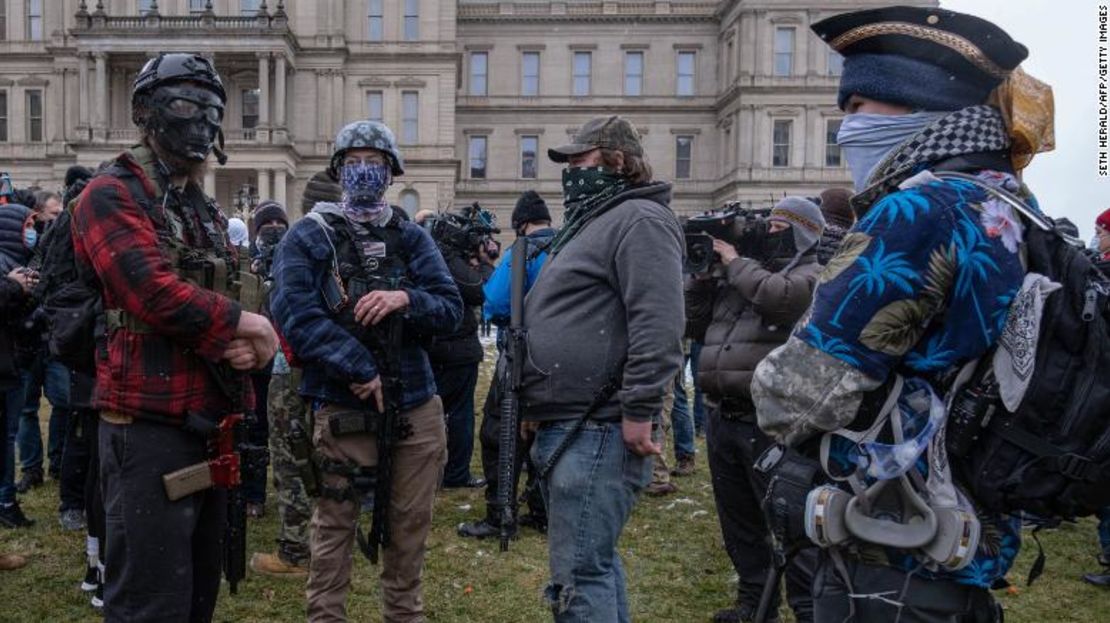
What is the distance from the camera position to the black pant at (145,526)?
2.82m

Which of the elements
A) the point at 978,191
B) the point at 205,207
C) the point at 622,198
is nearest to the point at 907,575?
the point at 978,191

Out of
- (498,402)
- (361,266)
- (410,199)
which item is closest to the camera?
(361,266)

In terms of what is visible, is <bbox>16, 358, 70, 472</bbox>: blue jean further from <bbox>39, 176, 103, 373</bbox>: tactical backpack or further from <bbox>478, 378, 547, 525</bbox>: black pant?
<bbox>478, 378, 547, 525</bbox>: black pant

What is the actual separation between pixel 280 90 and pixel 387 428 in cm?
4540

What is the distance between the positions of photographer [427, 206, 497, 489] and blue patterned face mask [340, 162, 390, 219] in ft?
8.98

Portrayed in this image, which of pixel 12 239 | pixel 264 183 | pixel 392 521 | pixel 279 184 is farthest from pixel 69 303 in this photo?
pixel 264 183

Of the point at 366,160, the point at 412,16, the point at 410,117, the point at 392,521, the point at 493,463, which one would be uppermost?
the point at 412,16

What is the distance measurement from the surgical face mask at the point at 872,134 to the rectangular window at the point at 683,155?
54.1 m

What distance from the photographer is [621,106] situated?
54.7 meters

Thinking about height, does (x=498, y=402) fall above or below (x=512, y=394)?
below

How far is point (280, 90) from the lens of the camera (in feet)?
148

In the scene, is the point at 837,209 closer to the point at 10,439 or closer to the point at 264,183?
the point at 10,439

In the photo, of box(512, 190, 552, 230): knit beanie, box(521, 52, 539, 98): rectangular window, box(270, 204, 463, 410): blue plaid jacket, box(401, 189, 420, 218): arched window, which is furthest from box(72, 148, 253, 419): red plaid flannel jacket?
box(521, 52, 539, 98): rectangular window

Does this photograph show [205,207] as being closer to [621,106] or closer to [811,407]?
[811,407]
